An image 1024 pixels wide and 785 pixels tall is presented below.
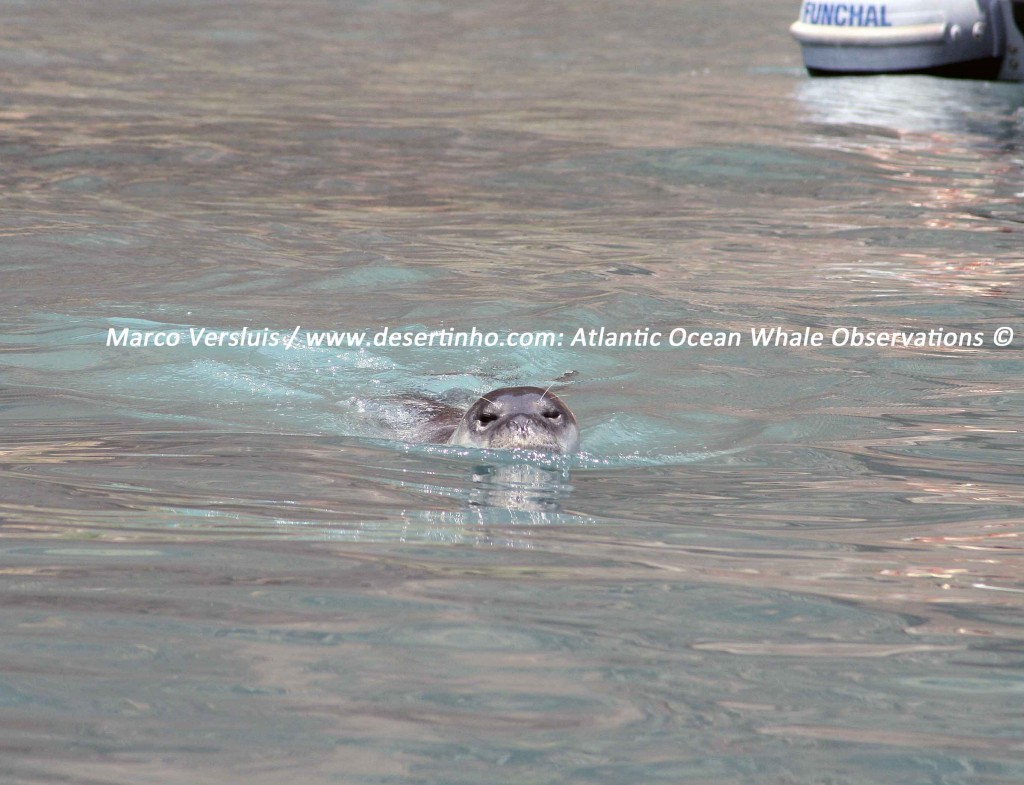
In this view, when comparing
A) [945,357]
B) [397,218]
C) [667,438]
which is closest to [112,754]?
[667,438]

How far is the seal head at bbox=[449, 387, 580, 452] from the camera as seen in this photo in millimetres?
5898

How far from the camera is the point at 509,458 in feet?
19.2

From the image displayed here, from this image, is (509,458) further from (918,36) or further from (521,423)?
(918,36)

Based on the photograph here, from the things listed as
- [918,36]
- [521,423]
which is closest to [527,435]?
[521,423]

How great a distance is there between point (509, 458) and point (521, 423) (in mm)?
145

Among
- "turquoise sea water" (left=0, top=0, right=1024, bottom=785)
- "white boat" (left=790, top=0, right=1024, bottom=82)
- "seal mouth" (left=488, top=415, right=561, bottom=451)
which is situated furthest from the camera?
"white boat" (left=790, top=0, right=1024, bottom=82)

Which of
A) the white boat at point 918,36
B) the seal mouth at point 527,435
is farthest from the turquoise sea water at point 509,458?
the white boat at point 918,36

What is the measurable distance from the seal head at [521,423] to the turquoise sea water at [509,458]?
4.1 inches

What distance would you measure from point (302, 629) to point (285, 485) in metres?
1.66

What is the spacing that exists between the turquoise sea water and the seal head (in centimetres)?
10

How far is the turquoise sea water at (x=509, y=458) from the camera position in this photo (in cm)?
315

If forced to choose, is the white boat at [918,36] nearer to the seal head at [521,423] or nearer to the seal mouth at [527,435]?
the seal head at [521,423]

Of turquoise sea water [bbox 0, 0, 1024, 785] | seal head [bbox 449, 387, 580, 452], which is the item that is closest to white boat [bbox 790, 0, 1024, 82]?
turquoise sea water [bbox 0, 0, 1024, 785]

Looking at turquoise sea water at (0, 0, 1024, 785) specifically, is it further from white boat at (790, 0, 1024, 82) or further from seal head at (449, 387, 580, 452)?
white boat at (790, 0, 1024, 82)
